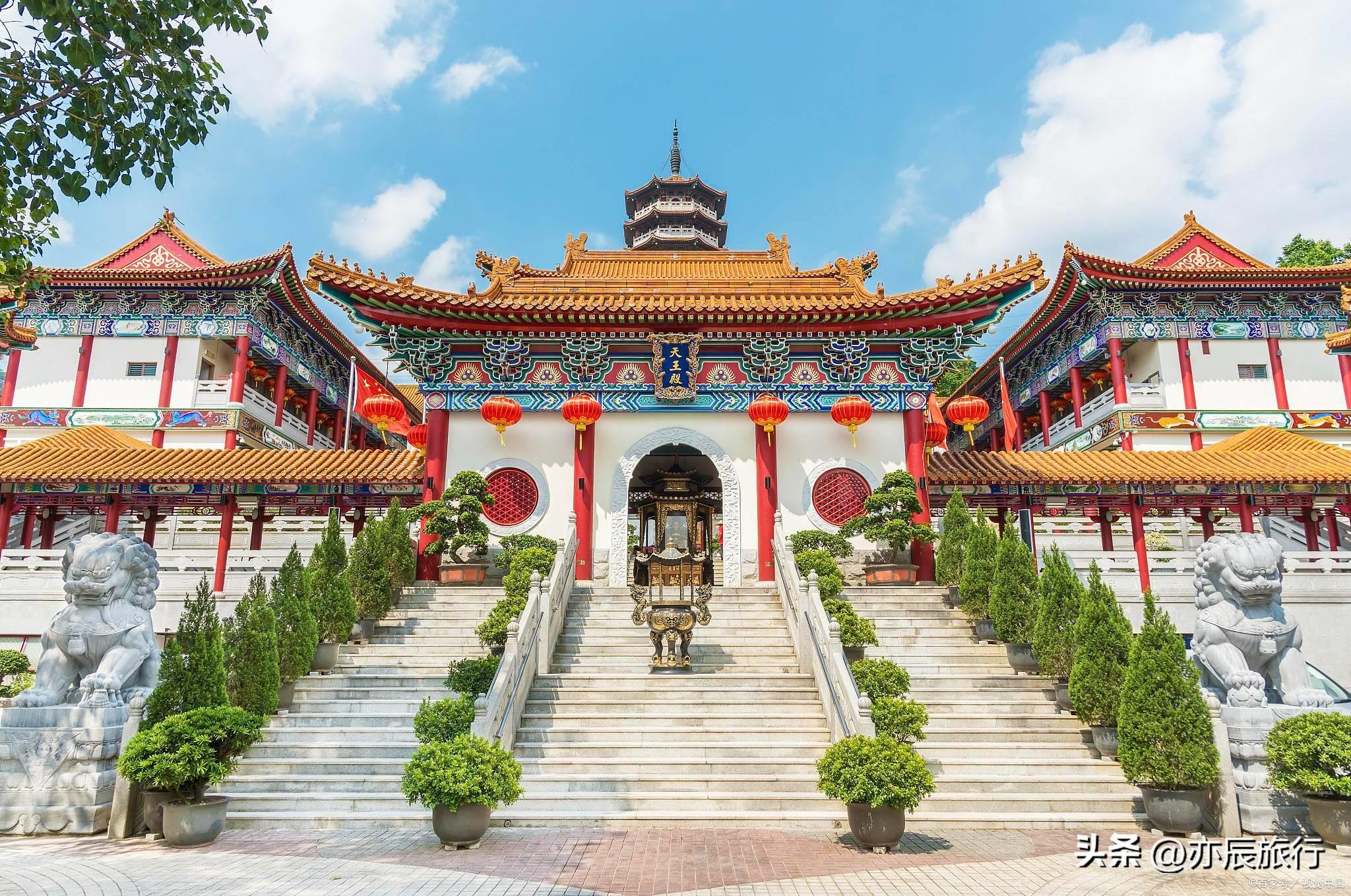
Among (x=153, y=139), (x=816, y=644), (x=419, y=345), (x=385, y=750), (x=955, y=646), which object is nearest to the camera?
(x=153, y=139)

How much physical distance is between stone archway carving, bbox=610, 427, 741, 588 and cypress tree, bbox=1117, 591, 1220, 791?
7844 millimetres

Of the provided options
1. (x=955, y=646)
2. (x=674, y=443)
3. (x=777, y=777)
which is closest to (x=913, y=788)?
(x=777, y=777)

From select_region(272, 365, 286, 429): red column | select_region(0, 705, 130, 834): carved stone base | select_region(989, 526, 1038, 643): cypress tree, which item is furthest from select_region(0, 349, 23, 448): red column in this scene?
select_region(989, 526, 1038, 643): cypress tree

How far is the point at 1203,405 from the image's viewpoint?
70.4 feet

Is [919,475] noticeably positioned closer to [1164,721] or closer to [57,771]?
[1164,721]

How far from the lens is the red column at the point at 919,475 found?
13656 mm

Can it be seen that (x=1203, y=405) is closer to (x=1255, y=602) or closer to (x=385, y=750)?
(x=1255, y=602)

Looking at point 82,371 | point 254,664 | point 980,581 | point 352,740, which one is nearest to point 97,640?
point 254,664

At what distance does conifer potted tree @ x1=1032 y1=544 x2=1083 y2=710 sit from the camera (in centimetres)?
914

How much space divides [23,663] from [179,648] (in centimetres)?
700

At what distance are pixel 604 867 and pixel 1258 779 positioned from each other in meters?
5.44

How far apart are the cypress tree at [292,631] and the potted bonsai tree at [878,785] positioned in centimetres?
631

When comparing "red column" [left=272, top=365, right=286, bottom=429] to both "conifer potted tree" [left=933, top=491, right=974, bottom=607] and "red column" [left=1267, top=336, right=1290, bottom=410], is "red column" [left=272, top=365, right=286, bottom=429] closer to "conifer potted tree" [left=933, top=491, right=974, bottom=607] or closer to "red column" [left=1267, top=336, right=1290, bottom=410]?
"conifer potted tree" [left=933, top=491, right=974, bottom=607]

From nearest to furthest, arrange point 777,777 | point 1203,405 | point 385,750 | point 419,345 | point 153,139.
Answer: point 153,139
point 777,777
point 385,750
point 419,345
point 1203,405
